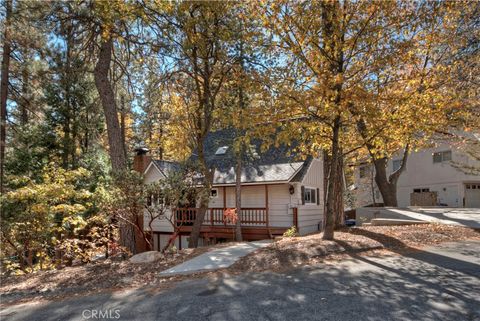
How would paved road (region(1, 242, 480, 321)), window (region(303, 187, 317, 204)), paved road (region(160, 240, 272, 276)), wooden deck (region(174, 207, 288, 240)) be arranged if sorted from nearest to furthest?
1. paved road (region(1, 242, 480, 321))
2. paved road (region(160, 240, 272, 276))
3. wooden deck (region(174, 207, 288, 240))
4. window (region(303, 187, 317, 204))

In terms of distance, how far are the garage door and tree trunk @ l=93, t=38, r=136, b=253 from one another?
25.9m

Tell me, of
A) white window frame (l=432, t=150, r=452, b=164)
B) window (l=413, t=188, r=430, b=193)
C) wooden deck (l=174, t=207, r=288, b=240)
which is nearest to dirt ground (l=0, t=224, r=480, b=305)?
wooden deck (l=174, t=207, r=288, b=240)

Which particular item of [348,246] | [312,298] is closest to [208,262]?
[312,298]

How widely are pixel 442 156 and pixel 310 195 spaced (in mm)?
15725

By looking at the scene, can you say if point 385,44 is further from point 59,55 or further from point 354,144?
point 59,55

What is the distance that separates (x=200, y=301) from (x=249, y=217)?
1179 centimetres

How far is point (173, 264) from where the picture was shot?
7.25 meters

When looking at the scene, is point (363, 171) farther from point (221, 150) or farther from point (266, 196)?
point (266, 196)

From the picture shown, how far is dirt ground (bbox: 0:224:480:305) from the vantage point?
6062 millimetres

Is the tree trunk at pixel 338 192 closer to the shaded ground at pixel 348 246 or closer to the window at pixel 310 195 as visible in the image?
the shaded ground at pixel 348 246

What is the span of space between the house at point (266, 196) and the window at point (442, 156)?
46.4 ft

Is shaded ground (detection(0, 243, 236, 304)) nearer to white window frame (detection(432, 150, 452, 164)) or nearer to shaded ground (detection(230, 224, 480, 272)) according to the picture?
shaded ground (detection(230, 224, 480, 272))

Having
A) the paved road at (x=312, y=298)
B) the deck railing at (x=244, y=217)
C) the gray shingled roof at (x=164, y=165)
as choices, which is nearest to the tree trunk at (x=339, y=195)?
the deck railing at (x=244, y=217)

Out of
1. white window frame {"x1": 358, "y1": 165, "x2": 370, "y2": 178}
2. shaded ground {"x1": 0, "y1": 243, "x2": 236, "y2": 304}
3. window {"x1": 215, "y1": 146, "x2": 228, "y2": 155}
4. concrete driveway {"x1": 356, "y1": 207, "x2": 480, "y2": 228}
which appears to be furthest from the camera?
white window frame {"x1": 358, "y1": 165, "x2": 370, "y2": 178}
